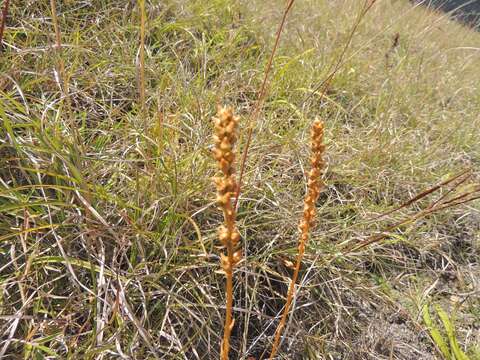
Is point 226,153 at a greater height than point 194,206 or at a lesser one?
greater

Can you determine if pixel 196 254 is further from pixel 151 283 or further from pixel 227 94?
pixel 227 94

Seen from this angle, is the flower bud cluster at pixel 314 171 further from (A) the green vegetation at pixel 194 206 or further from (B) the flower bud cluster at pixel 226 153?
(A) the green vegetation at pixel 194 206

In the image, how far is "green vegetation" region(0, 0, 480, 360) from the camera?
94cm

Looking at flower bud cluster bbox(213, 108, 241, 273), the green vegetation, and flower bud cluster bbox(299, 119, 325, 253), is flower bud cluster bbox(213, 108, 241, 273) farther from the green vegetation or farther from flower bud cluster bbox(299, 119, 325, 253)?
the green vegetation

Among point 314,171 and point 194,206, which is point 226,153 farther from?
point 194,206

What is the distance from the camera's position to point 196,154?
3.89ft

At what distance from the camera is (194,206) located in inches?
44.0

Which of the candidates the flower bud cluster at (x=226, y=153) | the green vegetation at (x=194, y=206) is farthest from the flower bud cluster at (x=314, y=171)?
the green vegetation at (x=194, y=206)

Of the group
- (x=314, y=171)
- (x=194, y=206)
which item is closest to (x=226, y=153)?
(x=314, y=171)

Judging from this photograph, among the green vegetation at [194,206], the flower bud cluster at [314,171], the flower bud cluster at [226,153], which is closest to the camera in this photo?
the flower bud cluster at [226,153]

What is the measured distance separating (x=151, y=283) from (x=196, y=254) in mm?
142

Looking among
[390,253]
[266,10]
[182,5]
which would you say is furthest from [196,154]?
[266,10]

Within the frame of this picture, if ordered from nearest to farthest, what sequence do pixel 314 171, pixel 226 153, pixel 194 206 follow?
pixel 226 153
pixel 314 171
pixel 194 206

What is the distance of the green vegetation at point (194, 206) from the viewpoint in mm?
939
